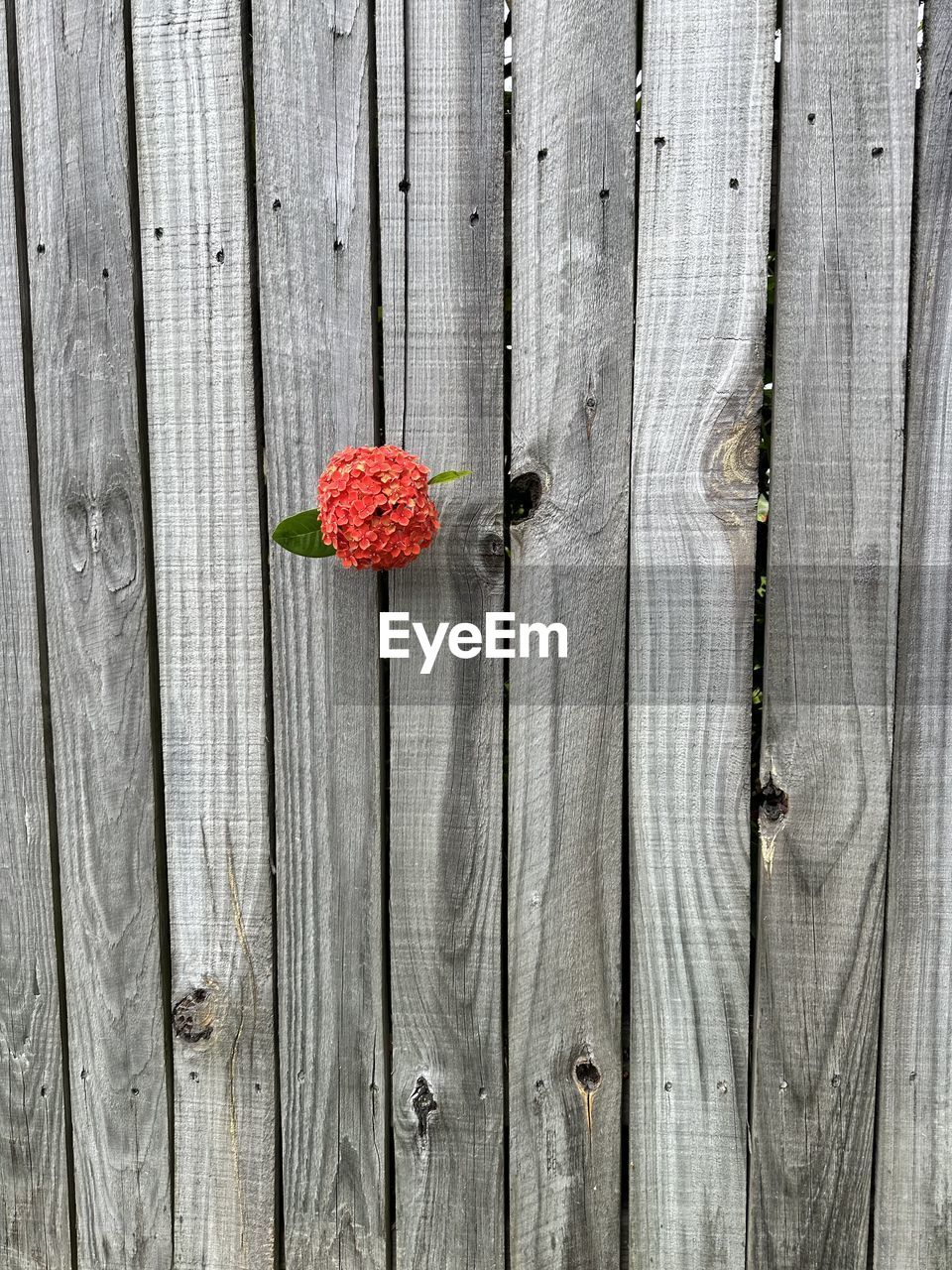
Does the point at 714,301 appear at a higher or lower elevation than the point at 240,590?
higher

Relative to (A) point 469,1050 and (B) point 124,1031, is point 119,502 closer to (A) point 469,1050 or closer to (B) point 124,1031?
(B) point 124,1031

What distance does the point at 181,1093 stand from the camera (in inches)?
48.2

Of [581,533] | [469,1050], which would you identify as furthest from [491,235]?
[469,1050]

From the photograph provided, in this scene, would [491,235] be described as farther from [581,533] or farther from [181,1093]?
[181,1093]

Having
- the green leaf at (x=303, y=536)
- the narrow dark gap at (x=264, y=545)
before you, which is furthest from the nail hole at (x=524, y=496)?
the narrow dark gap at (x=264, y=545)

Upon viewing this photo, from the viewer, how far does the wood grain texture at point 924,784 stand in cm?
105

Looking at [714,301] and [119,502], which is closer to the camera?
[714,301]

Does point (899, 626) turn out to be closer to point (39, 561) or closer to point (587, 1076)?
point (587, 1076)

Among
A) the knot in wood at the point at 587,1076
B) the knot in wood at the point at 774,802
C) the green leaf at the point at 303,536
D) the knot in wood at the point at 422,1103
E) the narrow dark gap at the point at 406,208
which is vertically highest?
the narrow dark gap at the point at 406,208

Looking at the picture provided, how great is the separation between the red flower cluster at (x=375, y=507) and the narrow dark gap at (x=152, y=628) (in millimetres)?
365

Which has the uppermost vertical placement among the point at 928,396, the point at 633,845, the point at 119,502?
the point at 928,396

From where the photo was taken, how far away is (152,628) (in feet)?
3.95

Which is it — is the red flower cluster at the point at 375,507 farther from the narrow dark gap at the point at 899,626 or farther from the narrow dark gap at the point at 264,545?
the narrow dark gap at the point at 899,626

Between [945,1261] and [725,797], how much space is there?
0.77m
